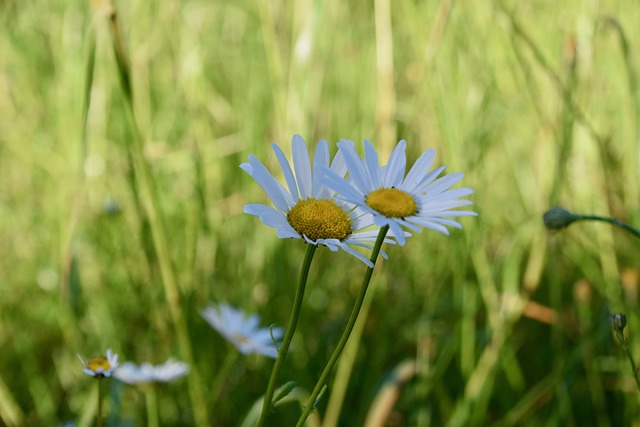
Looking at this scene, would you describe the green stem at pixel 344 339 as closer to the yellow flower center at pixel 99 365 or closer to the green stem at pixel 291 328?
the green stem at pixel 291 328

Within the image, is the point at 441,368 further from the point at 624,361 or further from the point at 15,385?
the point at 15,385

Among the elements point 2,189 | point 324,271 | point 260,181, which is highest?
point 2,189

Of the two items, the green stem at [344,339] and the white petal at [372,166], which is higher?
the white petal at [372,166]

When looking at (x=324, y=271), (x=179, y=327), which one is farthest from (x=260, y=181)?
(x=324, y=271)

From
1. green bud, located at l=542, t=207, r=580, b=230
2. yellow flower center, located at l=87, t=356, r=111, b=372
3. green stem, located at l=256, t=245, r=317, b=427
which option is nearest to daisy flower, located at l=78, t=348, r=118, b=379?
yellow flower center, located at l=87, t=356, r=111, b=372

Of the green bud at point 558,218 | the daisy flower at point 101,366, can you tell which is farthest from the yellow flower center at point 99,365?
the green bud at point 558,218

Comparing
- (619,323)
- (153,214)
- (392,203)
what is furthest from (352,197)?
(153,214)

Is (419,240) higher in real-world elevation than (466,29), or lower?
lower
